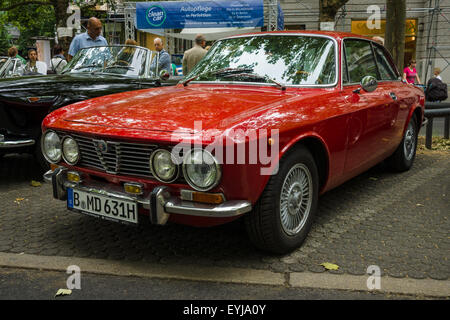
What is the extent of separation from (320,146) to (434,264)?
118 centimetres

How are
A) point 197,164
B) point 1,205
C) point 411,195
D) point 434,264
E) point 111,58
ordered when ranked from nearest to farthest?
point 197,164, point 434,264, point 1,205, point 411,195, point 111,58

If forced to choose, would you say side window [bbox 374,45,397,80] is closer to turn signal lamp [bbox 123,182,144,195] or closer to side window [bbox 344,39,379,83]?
side window [bbox 344,39,379,83]

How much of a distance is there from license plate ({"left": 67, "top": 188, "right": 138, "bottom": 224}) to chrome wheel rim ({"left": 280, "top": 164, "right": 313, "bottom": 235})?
1.04 m

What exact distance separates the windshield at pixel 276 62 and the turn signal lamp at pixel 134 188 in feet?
4.99

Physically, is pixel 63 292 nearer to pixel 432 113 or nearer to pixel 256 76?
pixel 256 76

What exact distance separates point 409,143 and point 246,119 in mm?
3838

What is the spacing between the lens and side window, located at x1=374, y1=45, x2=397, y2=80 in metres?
5.32

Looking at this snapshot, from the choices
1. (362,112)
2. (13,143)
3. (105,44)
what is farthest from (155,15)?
(362,112)

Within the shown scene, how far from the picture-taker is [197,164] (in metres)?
2.85

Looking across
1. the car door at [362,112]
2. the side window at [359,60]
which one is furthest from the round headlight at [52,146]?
the side window at [359,60]

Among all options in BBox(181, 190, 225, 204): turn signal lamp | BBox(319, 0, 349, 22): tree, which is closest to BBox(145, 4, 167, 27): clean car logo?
BBox(319, 0, 349, 22): tree

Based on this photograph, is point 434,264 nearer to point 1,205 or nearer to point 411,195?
point 411,195
